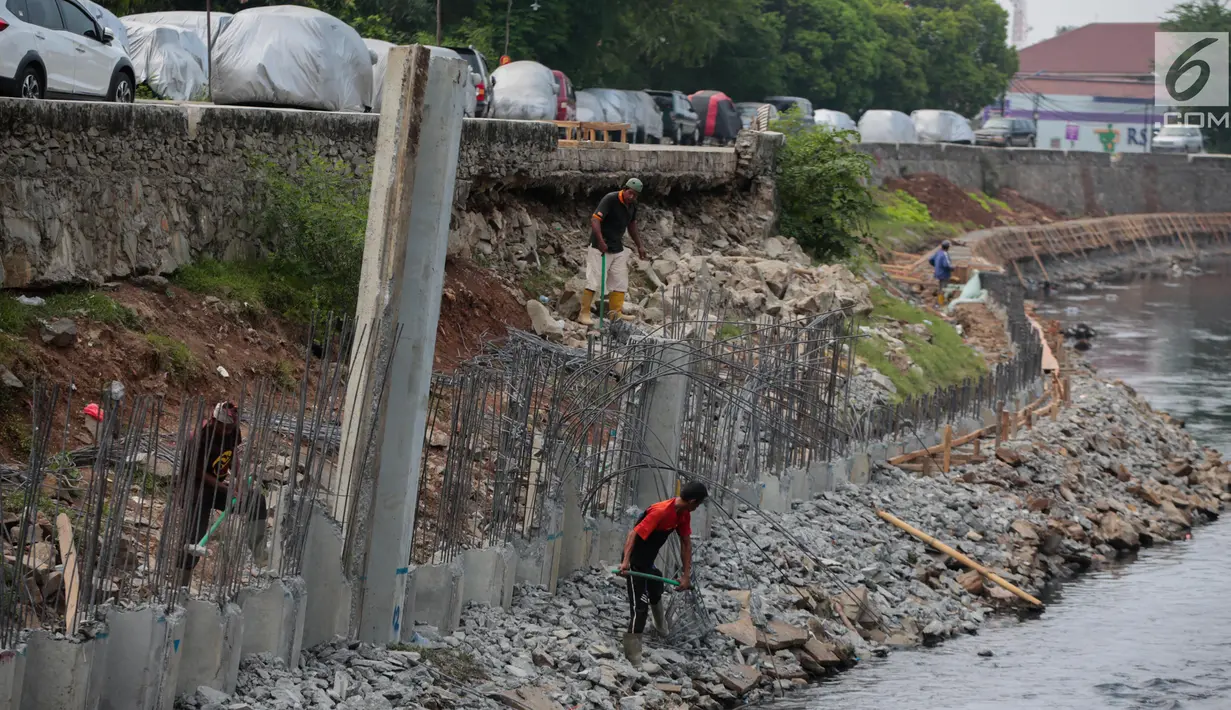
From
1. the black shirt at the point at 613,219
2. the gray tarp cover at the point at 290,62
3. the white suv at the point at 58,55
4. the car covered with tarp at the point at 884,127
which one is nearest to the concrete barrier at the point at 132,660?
the white suv at the point at 58,55

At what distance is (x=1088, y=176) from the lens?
54.9 metres

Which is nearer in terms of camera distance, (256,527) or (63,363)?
(256,527)

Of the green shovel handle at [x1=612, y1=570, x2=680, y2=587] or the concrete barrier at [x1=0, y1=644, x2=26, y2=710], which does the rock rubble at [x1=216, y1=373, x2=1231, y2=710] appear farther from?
the concrete barrier at [x1=0, y1=644, x2=26, y2=710]

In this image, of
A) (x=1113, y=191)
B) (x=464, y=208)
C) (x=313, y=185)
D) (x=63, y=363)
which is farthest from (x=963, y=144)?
(x=63, y=363)

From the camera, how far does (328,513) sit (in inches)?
387

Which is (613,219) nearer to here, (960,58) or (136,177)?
(136,177)

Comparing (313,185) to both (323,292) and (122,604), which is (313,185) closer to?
(323,292)

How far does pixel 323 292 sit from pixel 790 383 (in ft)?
13.8

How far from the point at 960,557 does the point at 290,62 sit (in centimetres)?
930

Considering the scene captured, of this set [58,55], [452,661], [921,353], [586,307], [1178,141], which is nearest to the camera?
[452,661]

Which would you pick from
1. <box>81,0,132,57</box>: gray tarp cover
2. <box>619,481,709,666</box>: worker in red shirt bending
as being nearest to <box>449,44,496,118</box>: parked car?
<box>81,0,132,57</box>: gray tarp cover

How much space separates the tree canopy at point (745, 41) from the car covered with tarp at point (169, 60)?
384cm

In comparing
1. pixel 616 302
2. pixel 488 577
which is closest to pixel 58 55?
pixel 616 302

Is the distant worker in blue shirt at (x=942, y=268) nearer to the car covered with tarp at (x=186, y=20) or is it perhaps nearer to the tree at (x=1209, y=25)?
the car covered with tarp at (x=186, y=20)
